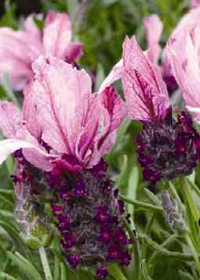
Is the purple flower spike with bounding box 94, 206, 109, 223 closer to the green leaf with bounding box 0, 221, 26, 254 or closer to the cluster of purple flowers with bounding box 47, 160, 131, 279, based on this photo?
the cluster of purple flowers with bounding box 47, 160, 131, 279

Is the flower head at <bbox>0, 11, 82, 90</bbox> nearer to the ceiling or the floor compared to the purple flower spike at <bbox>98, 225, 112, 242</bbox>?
nearer to the ceiling

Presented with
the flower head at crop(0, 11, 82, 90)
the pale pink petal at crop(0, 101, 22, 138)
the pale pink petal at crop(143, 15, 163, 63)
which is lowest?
the pale pink petal at crop(0, 101, 22, 138)

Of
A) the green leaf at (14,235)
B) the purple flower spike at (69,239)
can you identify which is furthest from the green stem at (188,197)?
the green leaf at (14,235)

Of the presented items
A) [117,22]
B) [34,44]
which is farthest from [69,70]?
[117,22]

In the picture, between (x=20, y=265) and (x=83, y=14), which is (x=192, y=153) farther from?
(x=83, y=14)

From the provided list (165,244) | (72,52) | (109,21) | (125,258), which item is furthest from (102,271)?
(109,21)

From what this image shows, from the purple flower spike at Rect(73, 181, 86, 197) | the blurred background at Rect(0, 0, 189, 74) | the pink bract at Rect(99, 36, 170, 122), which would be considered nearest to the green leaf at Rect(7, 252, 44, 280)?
the purple flower spike at Rect(73, 181, 86, 197)

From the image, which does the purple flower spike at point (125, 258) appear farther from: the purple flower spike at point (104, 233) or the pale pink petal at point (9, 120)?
the pale pink petal at point (9, 120)

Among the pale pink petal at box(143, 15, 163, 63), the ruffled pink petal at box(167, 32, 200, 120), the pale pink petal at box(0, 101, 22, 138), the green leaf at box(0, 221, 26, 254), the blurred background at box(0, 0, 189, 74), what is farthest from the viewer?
the blurred background at box(0, 0, 189, 74)
